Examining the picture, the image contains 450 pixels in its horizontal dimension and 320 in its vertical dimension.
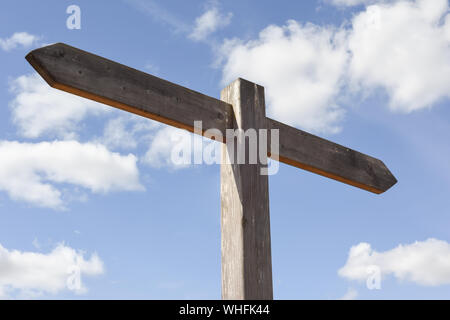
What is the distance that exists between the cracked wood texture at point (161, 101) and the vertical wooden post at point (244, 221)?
0.11m

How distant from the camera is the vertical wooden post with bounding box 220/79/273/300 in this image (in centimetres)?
250

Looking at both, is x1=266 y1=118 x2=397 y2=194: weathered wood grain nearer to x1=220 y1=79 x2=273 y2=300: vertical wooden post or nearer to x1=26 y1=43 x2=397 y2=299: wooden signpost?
x1=26 y1=43 x2=397 y2=299: wooden signpost

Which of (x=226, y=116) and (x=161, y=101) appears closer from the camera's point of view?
(x=161, y=101)

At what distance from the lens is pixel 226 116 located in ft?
9.14

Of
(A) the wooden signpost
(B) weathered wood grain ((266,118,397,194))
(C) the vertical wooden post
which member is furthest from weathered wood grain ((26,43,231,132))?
(B) weathered wood grain ((266,118,397,194))

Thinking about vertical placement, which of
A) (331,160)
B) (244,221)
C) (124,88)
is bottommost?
(244,221)

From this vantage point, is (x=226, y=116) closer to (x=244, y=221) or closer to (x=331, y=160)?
(x=244, y=221)

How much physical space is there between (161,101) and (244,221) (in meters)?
0.71

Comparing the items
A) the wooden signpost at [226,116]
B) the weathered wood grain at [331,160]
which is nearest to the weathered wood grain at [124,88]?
the wooden signpost at [226,116]

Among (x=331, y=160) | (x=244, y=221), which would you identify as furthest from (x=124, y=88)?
(x=331, y=160)

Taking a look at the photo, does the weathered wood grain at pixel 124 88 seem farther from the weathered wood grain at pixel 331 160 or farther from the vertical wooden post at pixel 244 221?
the weathered wood grain at pixel 331 160
